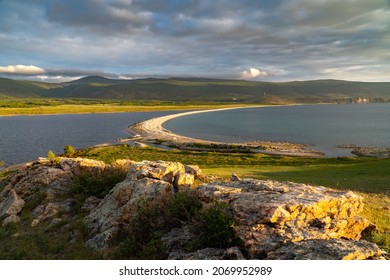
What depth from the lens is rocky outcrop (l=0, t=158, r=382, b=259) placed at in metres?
9.78

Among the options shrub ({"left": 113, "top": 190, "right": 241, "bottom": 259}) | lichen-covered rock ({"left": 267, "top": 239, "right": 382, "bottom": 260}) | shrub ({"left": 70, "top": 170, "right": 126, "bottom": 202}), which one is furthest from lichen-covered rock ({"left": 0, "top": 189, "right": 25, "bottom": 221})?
lichen-covered rock ({"left": 267, "top": 239, "right": 382, "bottom": 260})

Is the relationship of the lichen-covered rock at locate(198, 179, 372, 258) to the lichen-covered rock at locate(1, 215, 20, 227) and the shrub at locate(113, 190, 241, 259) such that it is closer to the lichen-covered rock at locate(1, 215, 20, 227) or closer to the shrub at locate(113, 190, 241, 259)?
the shrub at locate(113, 190, 241, 259)

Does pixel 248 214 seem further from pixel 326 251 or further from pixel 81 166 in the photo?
pixel 81 166

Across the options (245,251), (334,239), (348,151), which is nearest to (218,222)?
(245,251)

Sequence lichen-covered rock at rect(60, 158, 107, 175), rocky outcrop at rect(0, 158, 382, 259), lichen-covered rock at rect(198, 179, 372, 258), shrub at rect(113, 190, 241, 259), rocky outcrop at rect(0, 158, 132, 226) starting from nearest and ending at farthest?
rocky outcrop at rect(0, 158, 382, 259) < lichen-covered rock at rect(198, 179, 372, 258) < shrub at rect(113, 190, 241, 259) < rocky outcrop at rect(0, 158, 132, 226) < lichen-covered rock at rect(60, 158, 107, 175)

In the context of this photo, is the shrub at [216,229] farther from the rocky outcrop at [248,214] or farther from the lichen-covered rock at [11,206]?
the lichen-covered rock at [11,206]

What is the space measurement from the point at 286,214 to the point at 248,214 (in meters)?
1.27

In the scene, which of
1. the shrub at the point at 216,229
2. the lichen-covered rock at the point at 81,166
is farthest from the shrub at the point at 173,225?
the lichen-covered rock at the point at 81,166

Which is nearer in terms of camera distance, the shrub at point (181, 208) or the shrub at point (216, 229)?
the shrub at point (216, 229)

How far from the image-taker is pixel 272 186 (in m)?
12.9

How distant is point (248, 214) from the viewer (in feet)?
36.1

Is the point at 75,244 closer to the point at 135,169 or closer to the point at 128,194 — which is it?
the point at 128,194

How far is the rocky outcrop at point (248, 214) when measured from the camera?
9.78 m
